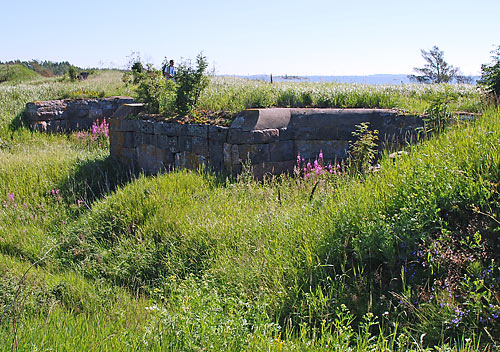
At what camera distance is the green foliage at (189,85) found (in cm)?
769

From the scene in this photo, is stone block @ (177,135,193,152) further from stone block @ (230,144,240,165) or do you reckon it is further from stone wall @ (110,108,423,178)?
stone block @ (230,144,240,165)

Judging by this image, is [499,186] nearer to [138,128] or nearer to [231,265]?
[231,265]

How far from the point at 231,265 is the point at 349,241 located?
1.07m

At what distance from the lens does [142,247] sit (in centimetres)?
471

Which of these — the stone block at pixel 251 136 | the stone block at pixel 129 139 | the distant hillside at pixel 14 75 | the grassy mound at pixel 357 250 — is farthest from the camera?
the distant hillside at pixel 14 75

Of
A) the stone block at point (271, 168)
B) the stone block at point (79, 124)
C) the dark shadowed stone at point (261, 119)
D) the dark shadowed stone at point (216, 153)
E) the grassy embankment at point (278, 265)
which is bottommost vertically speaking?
the grassy embankment at point (278, 265)

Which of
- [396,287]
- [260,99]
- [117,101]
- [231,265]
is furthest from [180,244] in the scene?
[117,101]

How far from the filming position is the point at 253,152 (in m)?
6.43

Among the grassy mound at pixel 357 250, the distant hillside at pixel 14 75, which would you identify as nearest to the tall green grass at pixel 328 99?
the grassy mound at pixel 357 250

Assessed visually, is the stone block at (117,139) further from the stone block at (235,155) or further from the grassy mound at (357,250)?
the grassy mound at (357,250)

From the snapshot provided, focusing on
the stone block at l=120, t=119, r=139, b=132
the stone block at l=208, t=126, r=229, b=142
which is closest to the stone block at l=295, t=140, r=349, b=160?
the stone block at l=208, t=126, r=229, b=142

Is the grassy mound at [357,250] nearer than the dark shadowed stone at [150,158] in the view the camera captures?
Yes

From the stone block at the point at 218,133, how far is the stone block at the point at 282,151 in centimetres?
73

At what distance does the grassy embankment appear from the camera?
2.64 m
